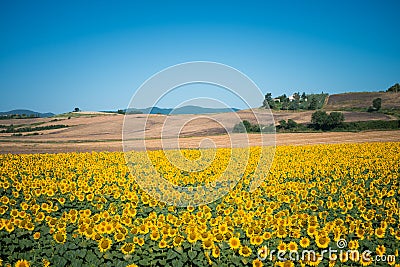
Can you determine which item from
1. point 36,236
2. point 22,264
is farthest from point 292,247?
point 36,236

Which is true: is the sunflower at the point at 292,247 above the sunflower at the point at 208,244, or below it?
below

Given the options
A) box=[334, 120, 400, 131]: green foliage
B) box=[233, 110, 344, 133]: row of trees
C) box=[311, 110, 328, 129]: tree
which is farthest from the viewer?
box=[311, 110, 328, 129]: tree

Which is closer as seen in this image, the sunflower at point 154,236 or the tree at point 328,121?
the sunflower at point 154,236

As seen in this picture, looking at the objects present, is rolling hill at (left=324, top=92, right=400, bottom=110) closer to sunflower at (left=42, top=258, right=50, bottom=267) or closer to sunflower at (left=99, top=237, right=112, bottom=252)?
sunflower at (left=99, top=237, right=112, bottom=252)

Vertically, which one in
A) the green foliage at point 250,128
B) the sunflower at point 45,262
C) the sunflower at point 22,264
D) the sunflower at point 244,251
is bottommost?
the sunflower at point 45,262

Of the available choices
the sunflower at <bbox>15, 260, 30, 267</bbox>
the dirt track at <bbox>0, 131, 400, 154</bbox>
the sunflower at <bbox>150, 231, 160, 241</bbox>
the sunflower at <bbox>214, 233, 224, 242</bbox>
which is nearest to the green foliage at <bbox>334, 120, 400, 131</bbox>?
the dirt track at <bbox>0, 131, 400, 154</bbox>

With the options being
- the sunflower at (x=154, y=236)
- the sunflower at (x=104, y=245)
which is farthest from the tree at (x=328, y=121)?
the sunflower at (x=104, y=245)

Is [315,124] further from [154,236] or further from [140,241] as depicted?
[140,241]

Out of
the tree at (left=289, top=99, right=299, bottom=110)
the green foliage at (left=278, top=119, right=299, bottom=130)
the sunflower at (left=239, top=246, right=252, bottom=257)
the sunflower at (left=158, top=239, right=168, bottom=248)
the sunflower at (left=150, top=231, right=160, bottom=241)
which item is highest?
the tree at (left=289, top=99, right=299, bottom=110)

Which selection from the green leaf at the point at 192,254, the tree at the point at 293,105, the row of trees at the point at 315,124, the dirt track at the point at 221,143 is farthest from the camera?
the tree at the point at 293,105

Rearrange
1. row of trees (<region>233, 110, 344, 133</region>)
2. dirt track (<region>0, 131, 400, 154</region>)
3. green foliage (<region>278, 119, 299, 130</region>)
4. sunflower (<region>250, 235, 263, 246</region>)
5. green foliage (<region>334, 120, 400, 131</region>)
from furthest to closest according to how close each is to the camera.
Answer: green foliage (<region>278, 119, 299, 130</region>) < row of trees (<region>233, 110, 344, 133</region>) < green foliage (<region>334, 120, 400, 131</region>) < dirt track (<region>0, 131, 400, 154</region>) < sunflower (<region>250, 235, 263, 246</region>)

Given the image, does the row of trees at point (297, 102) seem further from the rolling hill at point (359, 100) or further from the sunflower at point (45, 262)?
the sunflower at point (45, 262)

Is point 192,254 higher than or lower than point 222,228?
lower

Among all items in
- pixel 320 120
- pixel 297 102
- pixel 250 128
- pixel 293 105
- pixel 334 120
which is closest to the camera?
pixel 250 128
